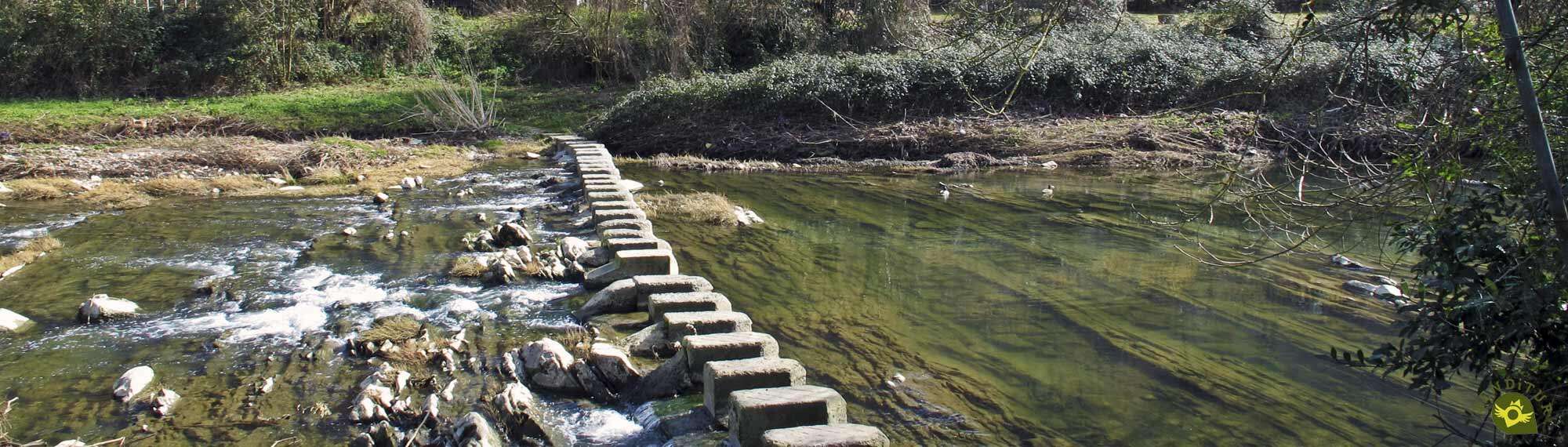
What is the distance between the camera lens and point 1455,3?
2.94 m

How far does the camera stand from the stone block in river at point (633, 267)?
6.57m

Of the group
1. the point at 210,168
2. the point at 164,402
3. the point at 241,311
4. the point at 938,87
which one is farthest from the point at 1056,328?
the point at 938,87

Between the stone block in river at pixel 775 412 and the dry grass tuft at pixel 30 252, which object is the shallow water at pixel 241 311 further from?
the stone block in river at pixel 775 412

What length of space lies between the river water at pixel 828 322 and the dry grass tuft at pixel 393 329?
0.16m

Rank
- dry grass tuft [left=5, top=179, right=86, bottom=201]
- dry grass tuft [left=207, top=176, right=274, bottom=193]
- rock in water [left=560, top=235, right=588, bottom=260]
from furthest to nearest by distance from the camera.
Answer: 1. dry grass tuft [left=207, top=176, right=274, bottom=193]
2. dry grass tuft [left=5, top=179, right=86, bottom=201]
3. rock in water [left=560, top=235, right=588, bottom=260]

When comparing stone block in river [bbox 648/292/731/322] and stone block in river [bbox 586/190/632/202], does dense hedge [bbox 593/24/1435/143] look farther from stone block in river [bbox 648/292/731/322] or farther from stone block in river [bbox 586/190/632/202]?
stone block in river [bbox 648/292/731/322]

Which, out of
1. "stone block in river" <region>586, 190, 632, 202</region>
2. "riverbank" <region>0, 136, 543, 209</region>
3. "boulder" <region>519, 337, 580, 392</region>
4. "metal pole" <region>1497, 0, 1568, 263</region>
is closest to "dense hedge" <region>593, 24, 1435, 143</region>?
"riverbank" <region>0, 136, 543, 209</region>

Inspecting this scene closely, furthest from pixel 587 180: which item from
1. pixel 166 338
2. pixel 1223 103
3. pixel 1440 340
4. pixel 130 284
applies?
pixel 1223 103

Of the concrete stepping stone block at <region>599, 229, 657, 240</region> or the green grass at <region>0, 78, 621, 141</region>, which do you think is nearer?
the concrete stepping stone block at <region>599, 229, 657, 240</region>

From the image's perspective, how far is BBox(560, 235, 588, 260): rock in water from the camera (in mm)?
7473

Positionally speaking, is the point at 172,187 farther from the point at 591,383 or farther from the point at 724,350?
the point at 724,350

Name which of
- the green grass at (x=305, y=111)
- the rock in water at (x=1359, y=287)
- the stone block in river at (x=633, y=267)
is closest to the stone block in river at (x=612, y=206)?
the stone block in river at (x=633, y=267)

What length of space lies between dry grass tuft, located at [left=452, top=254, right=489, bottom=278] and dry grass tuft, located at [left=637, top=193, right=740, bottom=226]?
295 centimetres

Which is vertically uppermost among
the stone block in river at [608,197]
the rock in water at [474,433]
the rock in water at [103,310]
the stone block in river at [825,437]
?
the stone block in river at [825,437]
